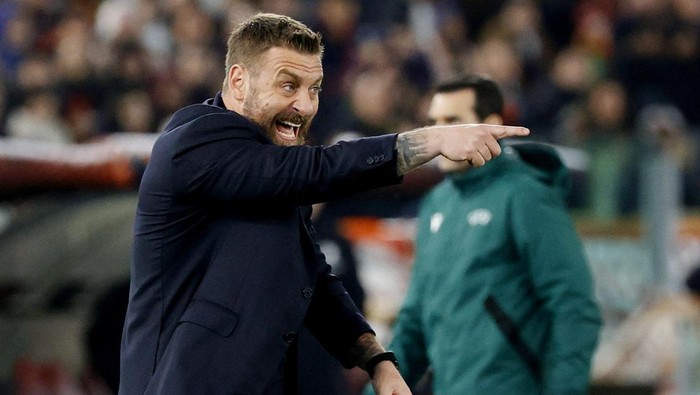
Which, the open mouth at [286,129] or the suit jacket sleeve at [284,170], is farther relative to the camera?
the open mouth at [286,129]

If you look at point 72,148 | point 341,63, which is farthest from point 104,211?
point 341,63

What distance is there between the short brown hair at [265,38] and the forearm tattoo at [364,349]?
84 centimetres

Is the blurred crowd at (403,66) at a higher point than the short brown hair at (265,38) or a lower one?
lower

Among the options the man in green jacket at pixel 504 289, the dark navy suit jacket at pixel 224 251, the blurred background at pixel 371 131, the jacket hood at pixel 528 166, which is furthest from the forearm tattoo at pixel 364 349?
the blurred background at pixel 371 131

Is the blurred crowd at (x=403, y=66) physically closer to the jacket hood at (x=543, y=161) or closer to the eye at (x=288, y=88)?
the jacket hood at (x=543, y=161)

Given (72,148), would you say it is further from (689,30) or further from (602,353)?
(689,30)

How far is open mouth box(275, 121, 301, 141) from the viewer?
3.57 meters

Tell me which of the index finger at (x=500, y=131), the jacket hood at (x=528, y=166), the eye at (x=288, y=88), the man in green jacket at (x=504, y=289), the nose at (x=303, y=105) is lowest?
the man in green jacket at (x=504, y=289)

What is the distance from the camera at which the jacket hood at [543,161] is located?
16.9ft

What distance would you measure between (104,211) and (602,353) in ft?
12.7

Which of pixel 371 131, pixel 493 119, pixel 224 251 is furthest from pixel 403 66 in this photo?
pixel 224 251

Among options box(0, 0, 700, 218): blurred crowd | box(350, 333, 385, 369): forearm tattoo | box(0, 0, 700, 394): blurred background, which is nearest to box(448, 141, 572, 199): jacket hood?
box(350, 333, 385, 369): forearm tattoo

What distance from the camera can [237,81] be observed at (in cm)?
359

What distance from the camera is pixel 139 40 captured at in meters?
11.7
